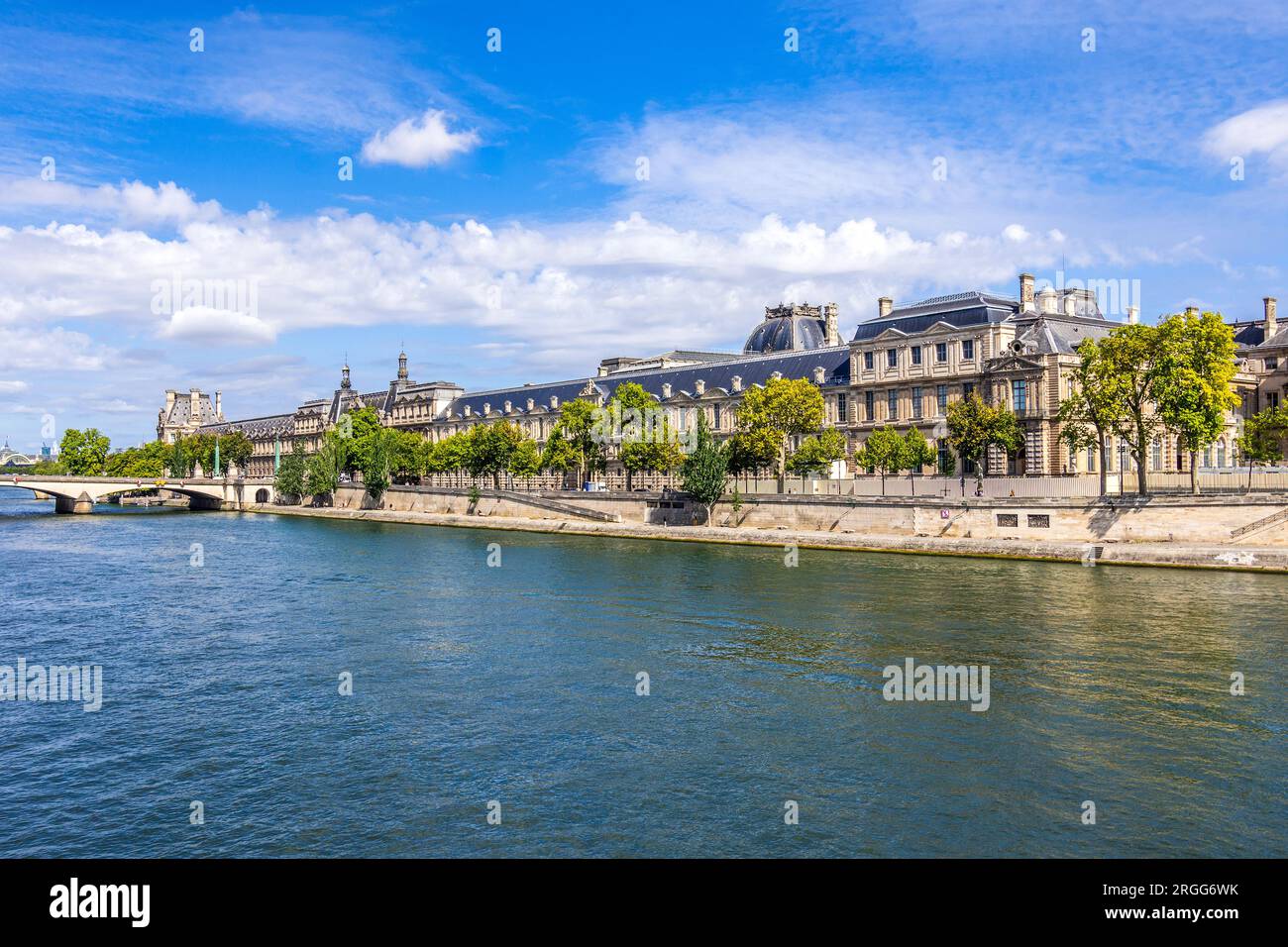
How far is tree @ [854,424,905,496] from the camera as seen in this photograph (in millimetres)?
72438

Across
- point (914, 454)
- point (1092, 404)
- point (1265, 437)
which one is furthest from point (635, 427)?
point (1265, 437)

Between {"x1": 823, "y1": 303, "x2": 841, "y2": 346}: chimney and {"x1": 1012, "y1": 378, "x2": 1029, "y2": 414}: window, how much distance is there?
34807 millimetres

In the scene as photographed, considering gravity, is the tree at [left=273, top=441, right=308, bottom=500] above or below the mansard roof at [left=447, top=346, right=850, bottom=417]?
below

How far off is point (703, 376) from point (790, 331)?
10803mm

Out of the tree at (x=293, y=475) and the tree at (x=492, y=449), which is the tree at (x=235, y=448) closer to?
the tree at (x=293, y=475)

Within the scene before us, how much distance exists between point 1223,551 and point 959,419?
2368 centimetres

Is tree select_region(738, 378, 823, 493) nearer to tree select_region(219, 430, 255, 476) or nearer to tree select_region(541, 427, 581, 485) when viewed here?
tree select_region(541, 427, 581, 485)

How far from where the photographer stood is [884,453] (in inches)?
2857

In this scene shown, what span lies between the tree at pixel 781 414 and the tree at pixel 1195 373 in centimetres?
2605

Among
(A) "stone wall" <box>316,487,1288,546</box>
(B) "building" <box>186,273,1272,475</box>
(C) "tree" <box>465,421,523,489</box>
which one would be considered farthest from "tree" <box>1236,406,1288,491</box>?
(C) "tree" <box>465,421,523,489</box>

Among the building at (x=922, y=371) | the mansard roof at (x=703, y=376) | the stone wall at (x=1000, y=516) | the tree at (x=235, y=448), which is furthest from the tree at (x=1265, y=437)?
the tree at (x=235, y=448)

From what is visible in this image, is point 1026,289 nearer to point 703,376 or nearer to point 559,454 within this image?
point 703,376

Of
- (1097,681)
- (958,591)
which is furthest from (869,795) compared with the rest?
(958,591)
